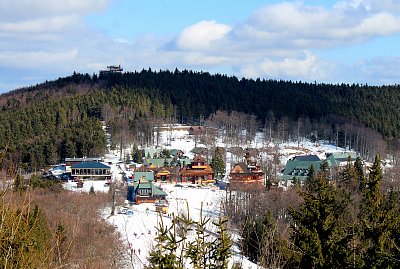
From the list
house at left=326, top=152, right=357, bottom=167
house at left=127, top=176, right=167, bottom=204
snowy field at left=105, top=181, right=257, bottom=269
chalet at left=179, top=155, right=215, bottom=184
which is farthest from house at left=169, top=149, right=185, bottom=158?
house at left=326, top=152, right=357, bottom=167

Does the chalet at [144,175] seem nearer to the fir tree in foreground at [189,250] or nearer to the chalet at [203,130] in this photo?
the chalet at [203,130]

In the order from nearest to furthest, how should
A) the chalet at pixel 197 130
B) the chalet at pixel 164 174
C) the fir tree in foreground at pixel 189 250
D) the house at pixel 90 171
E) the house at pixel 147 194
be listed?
the fir tree in foreground at pixel 189 250 → the house at pixel 147 194 → the house at pixel 90 171 → the chalet at pixel 164 174 → the chalet at pixel 197 130

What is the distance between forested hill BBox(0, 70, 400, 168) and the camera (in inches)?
1951

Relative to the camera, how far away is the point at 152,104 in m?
69.7

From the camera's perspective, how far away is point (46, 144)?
4559 centimetres

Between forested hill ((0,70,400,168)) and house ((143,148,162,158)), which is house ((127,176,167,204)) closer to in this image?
forested hill ((0,70,400,168))

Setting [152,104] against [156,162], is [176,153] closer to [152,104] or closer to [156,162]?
[156,162]

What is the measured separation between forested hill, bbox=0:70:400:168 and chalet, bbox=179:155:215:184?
11231 millimetres

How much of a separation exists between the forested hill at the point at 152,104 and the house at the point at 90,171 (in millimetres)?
4574

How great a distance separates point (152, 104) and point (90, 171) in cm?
2960

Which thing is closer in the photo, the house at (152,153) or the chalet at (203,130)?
the house at (152,153)

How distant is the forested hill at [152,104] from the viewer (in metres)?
49.6

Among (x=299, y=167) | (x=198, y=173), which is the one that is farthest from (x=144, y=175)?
(x=299, y=167)

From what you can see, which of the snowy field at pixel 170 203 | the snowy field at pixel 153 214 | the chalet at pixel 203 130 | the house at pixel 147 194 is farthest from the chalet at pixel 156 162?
the chalet at pixel 203 130
